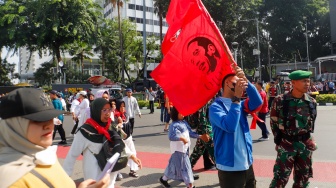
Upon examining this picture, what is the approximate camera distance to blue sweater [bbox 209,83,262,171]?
3.62m

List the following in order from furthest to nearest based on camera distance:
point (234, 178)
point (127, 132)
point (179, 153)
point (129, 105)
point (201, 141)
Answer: point (129, 105), point (127, 132), point (201, 141), point (179, 153), point (234, 178)

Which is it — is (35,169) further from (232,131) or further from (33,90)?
(232,131)

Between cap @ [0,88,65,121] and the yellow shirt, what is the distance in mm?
272

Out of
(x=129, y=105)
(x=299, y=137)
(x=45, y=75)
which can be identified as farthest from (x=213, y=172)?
(x=45, y=75)

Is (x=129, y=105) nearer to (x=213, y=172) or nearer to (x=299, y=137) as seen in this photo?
(x=213, y=172)

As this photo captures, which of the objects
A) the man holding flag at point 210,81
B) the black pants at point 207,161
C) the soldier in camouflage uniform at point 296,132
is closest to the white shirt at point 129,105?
the black pants at point 207,161

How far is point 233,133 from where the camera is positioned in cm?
370

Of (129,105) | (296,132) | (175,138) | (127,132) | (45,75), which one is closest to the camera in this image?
(296,132)

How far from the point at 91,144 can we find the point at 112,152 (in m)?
0.26

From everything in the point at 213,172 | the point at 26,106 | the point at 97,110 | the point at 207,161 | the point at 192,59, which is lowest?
the point at 213,172

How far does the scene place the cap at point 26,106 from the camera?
1.83 metres

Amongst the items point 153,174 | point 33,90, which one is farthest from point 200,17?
point 153,174

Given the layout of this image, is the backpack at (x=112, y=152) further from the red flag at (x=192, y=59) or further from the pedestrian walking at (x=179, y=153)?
the pedestrian walking at (x=179, y=153)

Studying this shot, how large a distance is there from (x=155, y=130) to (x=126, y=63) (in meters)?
36.9
